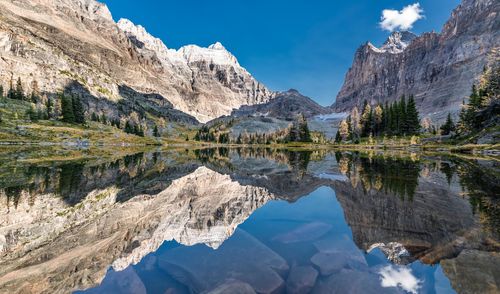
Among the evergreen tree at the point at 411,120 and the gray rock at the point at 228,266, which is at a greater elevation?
the evergreen tree at the point at 411,120

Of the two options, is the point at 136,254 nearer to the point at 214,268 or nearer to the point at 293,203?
the point at 214,268

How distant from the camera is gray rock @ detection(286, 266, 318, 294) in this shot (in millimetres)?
7108

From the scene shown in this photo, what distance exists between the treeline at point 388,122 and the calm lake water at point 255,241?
10070cm

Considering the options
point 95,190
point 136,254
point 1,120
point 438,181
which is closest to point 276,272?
→ point 136,254

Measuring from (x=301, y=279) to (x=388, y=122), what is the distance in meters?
125

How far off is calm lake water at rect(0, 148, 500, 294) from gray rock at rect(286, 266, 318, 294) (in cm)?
5

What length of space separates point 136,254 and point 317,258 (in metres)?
6.22

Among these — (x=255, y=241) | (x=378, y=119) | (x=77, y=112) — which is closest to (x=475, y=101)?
(x=378, y=119)

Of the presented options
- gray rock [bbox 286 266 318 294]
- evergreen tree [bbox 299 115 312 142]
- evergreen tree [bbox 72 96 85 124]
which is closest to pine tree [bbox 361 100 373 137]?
evergreen tree [bbox 299 115 312 142]

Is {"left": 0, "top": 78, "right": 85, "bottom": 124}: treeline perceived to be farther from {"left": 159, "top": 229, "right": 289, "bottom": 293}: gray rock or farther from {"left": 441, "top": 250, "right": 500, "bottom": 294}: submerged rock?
{"left": 441, "top": 250, "right": 500, "bottom": 294}: submerged rock

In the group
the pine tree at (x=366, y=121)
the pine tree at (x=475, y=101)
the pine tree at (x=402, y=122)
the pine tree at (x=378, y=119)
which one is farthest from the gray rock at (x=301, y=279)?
the pine tree at (x=366, y=121)

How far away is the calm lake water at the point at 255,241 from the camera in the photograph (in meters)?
7.46

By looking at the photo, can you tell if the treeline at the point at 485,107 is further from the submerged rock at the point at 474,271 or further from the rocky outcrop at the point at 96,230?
the rocky outcrop at the point at 96,230

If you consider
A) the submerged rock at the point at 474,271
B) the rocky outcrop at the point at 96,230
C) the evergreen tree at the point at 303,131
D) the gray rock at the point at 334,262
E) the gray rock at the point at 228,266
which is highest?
the evergreen tree at the point at 303,131
